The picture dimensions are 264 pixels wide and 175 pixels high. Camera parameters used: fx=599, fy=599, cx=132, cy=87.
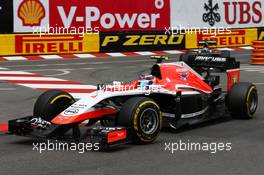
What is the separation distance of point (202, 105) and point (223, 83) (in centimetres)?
642

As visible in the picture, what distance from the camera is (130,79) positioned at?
16.6m

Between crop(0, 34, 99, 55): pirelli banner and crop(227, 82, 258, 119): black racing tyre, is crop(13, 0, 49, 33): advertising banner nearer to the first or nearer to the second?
crop(0, 34, 99, 55): pirelli banner

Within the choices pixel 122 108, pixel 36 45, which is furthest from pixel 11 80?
pixel 122 108

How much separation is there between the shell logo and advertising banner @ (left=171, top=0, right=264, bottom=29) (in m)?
6.45

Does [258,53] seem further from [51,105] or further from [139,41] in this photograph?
[51,105]

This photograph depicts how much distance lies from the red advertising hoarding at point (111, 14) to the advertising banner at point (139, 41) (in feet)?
1.04

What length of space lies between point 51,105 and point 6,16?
14631mm

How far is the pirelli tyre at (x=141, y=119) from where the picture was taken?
786 cm

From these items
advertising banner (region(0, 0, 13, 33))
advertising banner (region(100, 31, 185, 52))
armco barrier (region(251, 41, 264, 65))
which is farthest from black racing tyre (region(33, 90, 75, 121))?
advertising banner (region(100, 31, 185, 52))

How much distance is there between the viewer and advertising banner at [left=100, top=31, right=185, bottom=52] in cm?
2469

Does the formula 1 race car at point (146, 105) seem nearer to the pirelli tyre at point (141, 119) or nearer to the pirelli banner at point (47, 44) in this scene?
the pirelli tyre at point (141, 119)

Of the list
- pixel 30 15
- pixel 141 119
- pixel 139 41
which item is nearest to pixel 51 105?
pixel 141 119

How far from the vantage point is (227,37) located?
93.2 ft

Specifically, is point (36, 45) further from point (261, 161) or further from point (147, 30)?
point (261, 161)
